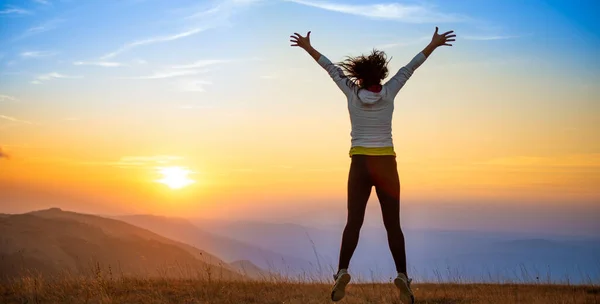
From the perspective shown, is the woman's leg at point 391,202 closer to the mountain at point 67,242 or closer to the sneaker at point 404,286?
the sneaker at point 404,286

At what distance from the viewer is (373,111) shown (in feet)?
24.8

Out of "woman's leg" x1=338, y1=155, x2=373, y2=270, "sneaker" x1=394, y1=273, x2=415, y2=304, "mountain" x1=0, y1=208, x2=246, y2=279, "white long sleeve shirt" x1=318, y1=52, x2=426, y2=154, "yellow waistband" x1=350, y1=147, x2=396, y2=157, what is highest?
"white long sleeve shirt" x1=318, y1=52, x2=426, y2=154

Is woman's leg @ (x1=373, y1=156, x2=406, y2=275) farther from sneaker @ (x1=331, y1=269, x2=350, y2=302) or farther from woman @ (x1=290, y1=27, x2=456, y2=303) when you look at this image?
sneaker @ (x1=331, y1=269, x2=350, y2=302)

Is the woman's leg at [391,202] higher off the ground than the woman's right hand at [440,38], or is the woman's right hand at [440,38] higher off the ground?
the woman's right hand at [440,38]

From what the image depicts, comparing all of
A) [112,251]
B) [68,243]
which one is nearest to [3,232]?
[68,243]

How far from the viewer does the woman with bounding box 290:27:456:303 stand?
7.50 metres

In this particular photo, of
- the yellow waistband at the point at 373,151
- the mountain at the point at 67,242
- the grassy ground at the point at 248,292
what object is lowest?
the mountain at the point at 67,242

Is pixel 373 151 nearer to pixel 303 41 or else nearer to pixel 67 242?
pixel 303 41

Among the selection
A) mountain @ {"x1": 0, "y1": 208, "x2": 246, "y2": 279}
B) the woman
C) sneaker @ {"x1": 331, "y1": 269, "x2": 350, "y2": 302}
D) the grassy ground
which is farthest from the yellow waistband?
mountain @ {"x1": 0, "y1": 208, "x2": 246, "y2": 279}

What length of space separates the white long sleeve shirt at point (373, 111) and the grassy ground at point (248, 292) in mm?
2935

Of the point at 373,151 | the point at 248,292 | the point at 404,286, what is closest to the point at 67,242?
the point at 248,292

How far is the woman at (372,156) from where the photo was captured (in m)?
7.50

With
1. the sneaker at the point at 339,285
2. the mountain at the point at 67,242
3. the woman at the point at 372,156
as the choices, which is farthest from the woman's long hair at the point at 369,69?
the mountain at the point at 67,242

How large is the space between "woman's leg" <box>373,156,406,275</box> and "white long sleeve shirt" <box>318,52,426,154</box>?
281 mm
